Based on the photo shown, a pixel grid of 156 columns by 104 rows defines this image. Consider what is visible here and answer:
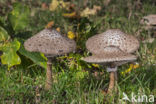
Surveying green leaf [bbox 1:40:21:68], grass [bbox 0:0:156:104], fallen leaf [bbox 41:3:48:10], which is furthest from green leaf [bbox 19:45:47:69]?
fallen leaf [bbox 41:3:48:10]

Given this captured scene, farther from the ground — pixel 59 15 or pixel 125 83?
pixel 59 15

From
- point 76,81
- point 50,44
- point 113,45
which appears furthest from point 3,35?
point 113,45

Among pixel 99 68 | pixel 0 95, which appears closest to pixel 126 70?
pixel 99 68

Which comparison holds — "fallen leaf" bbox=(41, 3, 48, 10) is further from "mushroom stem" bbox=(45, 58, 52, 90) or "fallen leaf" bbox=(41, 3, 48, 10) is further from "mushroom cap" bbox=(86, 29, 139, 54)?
"mushroom cap" bbox=(86, 29, 139, 54)

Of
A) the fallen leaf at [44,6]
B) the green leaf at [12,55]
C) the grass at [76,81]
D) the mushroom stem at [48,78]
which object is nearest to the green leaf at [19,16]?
the grass at [76,81]

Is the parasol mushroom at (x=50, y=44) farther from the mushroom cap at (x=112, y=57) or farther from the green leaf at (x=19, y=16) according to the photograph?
the green leaf at (x=19, y=16)

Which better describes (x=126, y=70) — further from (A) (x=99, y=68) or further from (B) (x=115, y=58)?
(B) (x=115, y=58)
